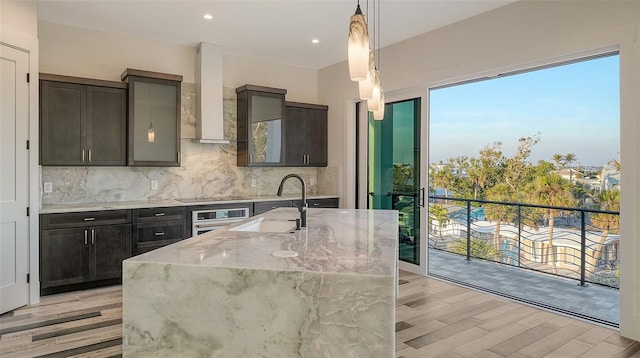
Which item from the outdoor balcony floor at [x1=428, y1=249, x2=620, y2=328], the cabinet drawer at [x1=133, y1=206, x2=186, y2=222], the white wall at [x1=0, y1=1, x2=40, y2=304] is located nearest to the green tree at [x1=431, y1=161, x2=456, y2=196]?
the outdoor balcony floor at [x1=428, y1=249, x2=620, y2=328]

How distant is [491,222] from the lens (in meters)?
6.15

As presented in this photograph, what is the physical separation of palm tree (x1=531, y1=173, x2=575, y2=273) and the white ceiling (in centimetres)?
287

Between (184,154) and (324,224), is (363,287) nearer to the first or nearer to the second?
(324,224)

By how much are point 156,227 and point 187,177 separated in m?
0.99

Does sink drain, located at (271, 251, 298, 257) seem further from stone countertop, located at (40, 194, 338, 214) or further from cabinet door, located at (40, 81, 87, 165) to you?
cabinet door, located at (40, 81, 87, 165)

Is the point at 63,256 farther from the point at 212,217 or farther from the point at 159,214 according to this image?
the point at 212,217

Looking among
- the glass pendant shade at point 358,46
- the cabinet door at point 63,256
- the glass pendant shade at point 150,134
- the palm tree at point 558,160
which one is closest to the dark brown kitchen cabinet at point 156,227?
the cabinet door at point 63,256

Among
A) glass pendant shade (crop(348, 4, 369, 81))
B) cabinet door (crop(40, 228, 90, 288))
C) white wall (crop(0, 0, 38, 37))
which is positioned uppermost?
white wall (crop(0, 0, 38, 37))

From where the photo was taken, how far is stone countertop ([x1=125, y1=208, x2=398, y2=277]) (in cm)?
153

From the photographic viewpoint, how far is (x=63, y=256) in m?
3.94

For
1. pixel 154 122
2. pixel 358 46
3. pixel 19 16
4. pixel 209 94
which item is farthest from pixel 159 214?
pixel 358 46

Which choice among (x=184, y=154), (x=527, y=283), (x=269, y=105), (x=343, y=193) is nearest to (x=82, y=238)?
(x=184, y=154)

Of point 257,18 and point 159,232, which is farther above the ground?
point 257,18

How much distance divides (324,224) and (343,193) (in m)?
3.29
